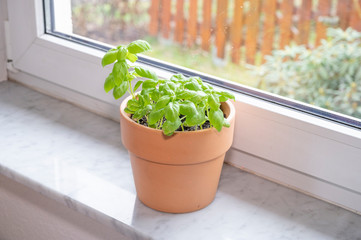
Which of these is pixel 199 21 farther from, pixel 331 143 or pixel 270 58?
pixel 331 143

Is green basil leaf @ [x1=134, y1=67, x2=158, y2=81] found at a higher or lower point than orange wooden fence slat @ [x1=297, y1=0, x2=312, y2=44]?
lower

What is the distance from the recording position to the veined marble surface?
799 mm

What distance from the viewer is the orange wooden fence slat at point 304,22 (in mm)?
854

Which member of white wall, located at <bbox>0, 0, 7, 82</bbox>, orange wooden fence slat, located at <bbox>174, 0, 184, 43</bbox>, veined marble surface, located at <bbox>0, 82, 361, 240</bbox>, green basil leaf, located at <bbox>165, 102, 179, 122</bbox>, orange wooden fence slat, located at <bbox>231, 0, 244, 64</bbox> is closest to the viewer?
green basil leaf, located at <bbox>165, 102, 179, 122</bbox>

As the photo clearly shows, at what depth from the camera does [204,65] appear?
1.00 metres

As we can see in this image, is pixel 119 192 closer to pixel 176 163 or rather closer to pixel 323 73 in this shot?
pixel 176 163

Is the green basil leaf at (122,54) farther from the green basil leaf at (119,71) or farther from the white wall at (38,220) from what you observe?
the white wall at (38,220)

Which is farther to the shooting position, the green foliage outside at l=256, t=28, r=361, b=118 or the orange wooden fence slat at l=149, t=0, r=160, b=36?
the orange wooden fence slat at l=149, t=0, r=160, b=36

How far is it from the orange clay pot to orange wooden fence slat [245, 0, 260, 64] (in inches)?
6.2

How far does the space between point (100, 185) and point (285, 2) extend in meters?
0.48

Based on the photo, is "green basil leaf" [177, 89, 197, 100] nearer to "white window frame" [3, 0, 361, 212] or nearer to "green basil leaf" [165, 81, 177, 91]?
"green basil leaf" [165, 81, 177, 91]

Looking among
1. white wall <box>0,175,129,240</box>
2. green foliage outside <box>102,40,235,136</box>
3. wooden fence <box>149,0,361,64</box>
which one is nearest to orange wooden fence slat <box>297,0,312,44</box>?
wooden fence <box>149,0,361,64</box>

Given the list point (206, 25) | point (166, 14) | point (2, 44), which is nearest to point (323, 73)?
point (206, 25)

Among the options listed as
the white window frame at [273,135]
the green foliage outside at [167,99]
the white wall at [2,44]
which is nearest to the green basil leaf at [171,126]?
the green foliage outside at [167,99]
